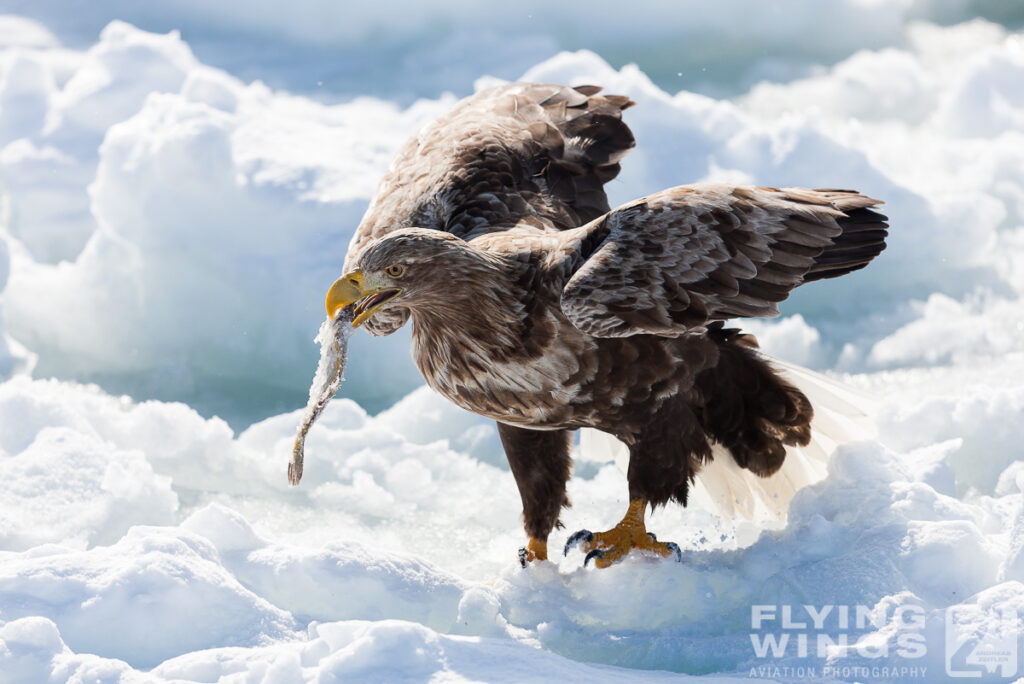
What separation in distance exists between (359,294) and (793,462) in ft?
7.55

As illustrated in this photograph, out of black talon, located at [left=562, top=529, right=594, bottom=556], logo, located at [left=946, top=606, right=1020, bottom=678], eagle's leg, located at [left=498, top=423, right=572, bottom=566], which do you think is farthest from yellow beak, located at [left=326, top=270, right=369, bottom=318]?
logo, located at [left=946, top=606, right=1020, bottom=678]

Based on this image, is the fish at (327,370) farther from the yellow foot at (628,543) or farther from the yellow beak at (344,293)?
the yellow foot at (628,543)

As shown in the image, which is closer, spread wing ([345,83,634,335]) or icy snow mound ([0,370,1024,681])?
icy snow mound ([0,370,1024,681])

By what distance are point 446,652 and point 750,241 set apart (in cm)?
188

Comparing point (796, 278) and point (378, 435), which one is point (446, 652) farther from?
point (378, 435)

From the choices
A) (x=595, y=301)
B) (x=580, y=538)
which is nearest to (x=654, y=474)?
(x=580, y=538)

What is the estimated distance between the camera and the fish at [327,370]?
12.1 ft

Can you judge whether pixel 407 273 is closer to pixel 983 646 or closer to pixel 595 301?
pixel 595 301

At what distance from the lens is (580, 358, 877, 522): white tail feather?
15.7 ft

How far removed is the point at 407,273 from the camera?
3738mm

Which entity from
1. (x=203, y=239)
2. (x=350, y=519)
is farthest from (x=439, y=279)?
(x=203, y=239)

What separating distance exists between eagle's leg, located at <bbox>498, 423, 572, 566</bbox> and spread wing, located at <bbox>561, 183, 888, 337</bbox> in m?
0.99

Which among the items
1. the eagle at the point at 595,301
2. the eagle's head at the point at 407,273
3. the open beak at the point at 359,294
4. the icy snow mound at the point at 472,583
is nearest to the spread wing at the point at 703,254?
the eagle at the point at 595,301

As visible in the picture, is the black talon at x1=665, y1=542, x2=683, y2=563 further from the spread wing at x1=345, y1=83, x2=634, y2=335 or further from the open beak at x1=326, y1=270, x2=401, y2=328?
the open beak at x1=326, y1=270, x2=401, y2=328
